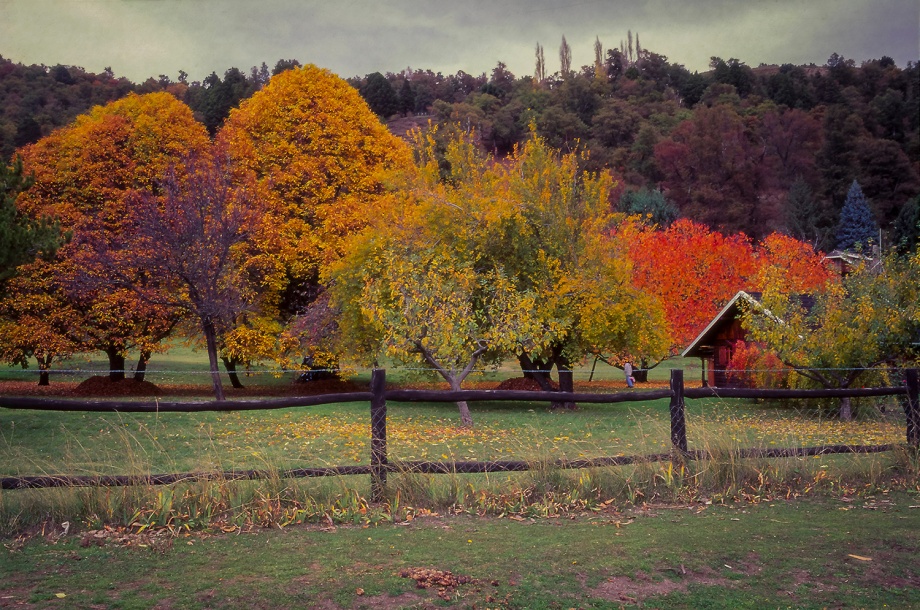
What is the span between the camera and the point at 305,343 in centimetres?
2806

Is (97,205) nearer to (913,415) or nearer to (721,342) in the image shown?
(721,342)

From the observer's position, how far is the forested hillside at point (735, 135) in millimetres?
67062

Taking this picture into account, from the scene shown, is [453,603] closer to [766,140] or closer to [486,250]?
[486,250]

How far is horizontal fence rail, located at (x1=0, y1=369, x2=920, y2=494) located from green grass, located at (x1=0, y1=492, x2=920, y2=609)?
65cm

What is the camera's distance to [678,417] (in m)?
9.21

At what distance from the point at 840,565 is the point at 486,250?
64.5 ft

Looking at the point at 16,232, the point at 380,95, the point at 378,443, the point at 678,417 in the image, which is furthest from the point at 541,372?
the point at 380,95

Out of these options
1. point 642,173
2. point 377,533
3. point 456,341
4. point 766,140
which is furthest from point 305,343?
point 766,140

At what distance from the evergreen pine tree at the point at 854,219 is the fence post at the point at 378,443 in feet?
204

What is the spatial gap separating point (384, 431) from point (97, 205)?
83.9ft

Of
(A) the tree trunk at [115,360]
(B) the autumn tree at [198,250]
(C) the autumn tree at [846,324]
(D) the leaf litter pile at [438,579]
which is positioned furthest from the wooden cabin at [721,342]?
(D) the leaf litter pile at [438,579]

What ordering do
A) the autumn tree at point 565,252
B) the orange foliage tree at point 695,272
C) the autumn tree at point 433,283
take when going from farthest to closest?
the orange foliage tree at point 695,272 < the autumn tree at point 565,252 < the autumn tree at point 433,283

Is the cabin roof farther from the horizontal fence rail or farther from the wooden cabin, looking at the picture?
the horizontal fence rail

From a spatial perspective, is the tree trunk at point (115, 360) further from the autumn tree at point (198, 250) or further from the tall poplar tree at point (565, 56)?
the tall poplar tree at point (565, 56)
